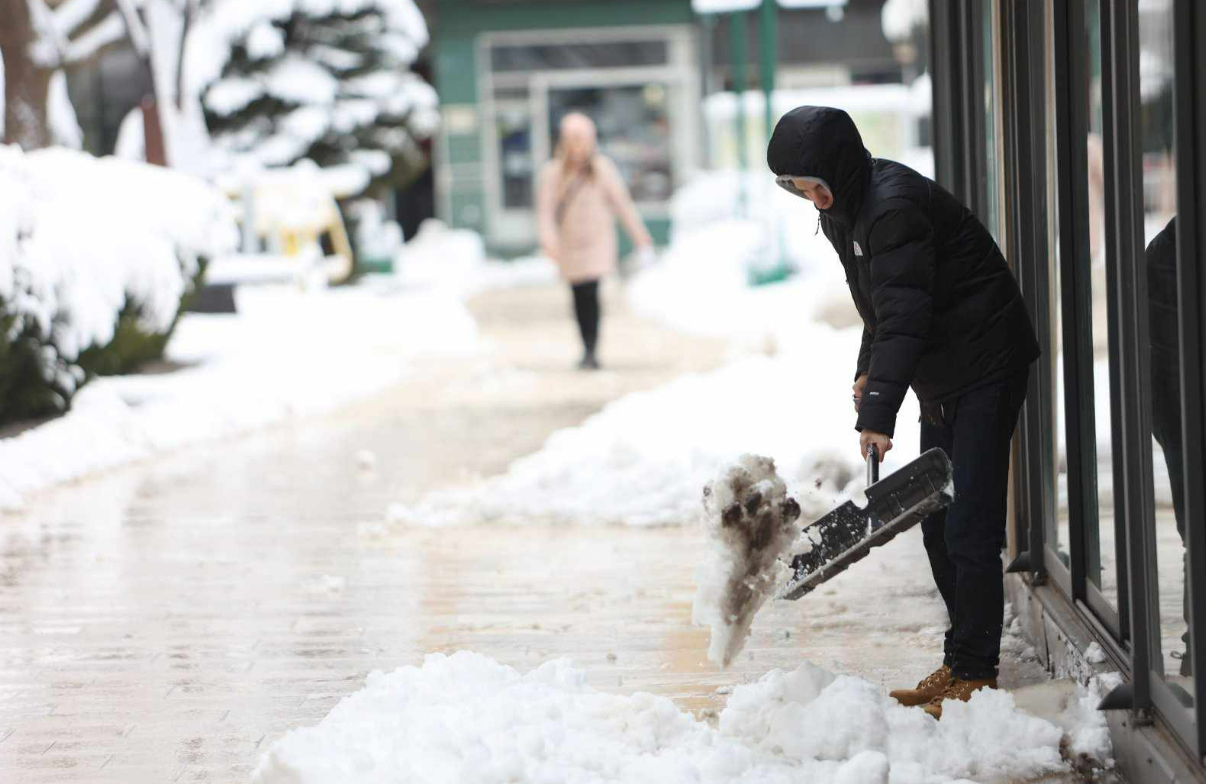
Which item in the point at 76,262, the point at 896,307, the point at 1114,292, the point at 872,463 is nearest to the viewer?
the point at 1114,292

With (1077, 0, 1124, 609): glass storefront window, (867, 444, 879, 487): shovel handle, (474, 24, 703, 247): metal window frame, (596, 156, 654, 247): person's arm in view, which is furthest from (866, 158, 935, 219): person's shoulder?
(474, 24, 703, 247): metal window frame

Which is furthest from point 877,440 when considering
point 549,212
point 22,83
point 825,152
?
point 22,83

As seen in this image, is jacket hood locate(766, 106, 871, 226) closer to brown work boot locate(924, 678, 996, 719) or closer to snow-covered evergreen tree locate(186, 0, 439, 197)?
brown work boot locate(924, 678, 996, 719)

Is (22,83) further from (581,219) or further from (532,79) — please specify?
(532,79)

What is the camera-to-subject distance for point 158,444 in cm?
1025

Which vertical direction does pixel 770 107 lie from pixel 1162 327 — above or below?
below

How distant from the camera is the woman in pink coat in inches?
542

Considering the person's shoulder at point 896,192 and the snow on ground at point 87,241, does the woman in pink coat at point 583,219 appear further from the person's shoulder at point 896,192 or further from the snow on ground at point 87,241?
the person's shoulder at point 896,192

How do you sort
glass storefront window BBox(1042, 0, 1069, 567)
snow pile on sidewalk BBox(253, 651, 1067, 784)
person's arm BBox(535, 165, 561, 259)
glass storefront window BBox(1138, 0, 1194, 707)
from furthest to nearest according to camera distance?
person's arm BBox(535, 165, 561, 259) → glass storefront window BBox(1042, 0, 1069, 567) → snow pile on sidewalk BBox(253, 651, 1067, 784) → glass storefront window BBox(1138, 0, 1194, 707)

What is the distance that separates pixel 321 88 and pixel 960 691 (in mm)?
20205

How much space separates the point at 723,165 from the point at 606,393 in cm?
1671

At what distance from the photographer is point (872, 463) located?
4.24m

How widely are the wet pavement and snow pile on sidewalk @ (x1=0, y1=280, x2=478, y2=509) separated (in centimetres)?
37

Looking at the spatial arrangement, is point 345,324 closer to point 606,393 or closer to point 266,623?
point 606,393
